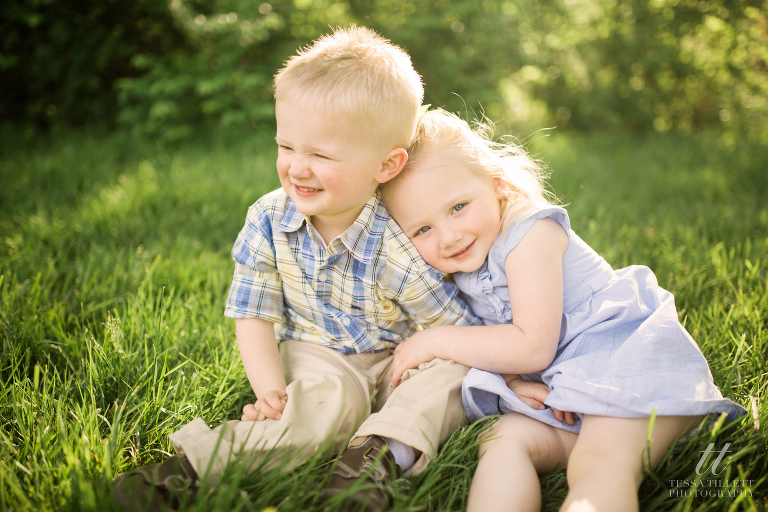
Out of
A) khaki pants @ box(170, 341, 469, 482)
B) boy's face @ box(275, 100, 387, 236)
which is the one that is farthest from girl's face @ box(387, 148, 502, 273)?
khaki pants @ box(170, 341, 469, 482)

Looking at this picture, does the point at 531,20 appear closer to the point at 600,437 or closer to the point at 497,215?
the point at 497,215

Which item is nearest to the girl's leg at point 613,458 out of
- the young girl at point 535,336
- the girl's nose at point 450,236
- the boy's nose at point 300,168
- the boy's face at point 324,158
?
the young girl at point 535,336

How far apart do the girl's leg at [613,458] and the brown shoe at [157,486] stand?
2.78 feet

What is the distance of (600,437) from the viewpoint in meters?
1.27

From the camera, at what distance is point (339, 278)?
1.62 m

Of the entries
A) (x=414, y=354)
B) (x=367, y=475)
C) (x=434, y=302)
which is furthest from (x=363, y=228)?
(x=367, y=475)

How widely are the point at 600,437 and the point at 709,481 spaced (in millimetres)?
267

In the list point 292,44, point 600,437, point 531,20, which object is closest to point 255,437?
point 600,437

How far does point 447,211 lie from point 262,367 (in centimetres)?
73

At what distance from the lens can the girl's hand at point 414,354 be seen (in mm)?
1583

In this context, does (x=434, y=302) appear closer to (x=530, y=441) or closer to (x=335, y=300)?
(x=335, y=300)

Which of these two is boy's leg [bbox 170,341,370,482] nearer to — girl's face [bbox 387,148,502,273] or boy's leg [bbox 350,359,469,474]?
boy's leg [bbox 350,359,469,474]

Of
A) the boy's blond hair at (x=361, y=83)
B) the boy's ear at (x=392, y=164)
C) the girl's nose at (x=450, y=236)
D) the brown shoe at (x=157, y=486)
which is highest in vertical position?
the boy's blond hair at (x=361, y=83)

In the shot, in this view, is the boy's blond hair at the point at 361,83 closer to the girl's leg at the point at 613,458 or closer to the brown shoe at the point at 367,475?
the brown shoe at the point at 367,475
